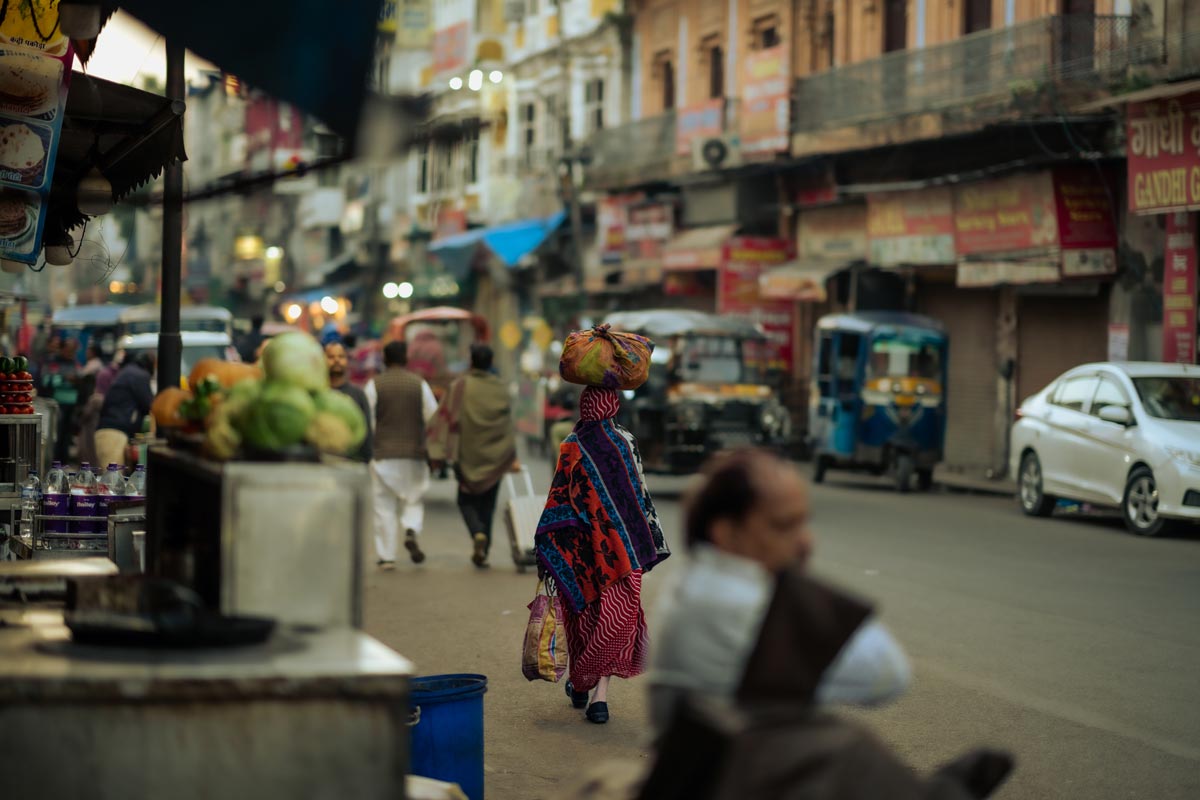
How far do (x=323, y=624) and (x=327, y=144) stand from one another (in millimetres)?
2010

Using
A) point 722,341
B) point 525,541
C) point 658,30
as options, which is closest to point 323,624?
point 525,541

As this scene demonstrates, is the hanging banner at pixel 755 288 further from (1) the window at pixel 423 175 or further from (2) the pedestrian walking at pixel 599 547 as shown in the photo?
(2) the pedestrian walking at pixel 599 547

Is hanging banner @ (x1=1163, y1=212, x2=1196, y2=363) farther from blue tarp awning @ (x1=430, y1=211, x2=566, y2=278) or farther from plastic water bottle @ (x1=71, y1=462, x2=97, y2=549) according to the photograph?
blue tarp awning @ (x1=430, y1=211, x2=566, y2=278)

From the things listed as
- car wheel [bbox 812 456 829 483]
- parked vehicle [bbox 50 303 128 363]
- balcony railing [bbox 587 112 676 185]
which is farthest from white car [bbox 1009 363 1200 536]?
parked vehicle [bbox 50 303 128 363]

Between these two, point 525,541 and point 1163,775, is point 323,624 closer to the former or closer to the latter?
point 1163,775

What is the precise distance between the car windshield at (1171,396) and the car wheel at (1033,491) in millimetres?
2019

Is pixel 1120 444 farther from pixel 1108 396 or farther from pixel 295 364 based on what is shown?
pixel 295 364

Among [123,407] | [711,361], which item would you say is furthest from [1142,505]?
[123,407]

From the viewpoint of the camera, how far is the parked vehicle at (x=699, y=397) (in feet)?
68.7

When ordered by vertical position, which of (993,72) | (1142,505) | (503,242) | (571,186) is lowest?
(1142,505)

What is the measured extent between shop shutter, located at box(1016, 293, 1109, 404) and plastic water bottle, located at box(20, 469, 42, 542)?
61.6 feet

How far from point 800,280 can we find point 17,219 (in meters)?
22.9

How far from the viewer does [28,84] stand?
7.14m

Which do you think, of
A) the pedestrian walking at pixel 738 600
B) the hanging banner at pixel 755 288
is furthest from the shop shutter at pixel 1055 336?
the pedestrian walking at pixel 738 600
